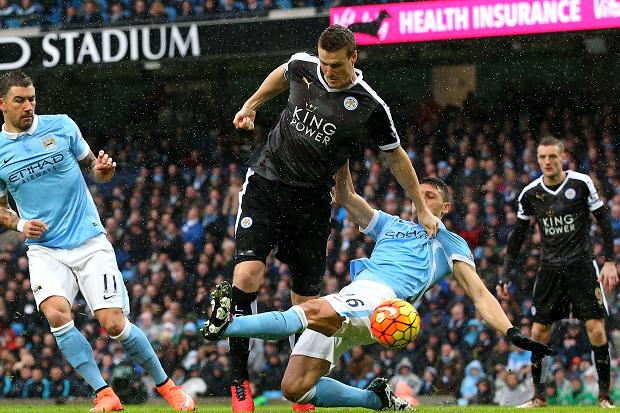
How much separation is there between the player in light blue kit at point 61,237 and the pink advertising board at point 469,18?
12023 millimetres

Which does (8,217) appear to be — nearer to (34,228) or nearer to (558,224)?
(34,228)

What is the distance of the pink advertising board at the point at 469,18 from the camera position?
19.0m

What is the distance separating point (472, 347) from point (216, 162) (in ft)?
29.5

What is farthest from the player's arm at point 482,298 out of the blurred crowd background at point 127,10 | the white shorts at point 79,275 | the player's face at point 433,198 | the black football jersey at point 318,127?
the blurred crowd background at point 127,10

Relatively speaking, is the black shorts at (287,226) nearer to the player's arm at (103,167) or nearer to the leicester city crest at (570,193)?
the player's arm at (103,167)

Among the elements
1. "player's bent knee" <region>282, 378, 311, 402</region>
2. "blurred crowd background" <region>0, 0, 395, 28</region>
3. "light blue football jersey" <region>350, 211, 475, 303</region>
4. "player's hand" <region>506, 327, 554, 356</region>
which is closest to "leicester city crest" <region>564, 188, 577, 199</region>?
"light blue football jersey" <region>350, 211, 475, 303</region>

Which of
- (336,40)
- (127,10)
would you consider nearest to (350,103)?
(336,40)

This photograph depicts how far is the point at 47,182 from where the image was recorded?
27.7 feet

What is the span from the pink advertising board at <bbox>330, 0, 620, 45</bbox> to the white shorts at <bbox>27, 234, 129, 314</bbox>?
12.2 metres

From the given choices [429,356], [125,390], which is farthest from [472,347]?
[125,390]

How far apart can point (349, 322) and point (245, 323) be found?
0.84 metres

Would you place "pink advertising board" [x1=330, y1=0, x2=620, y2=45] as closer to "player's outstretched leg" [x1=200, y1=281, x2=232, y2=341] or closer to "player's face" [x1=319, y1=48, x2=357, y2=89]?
"player's face" [x1=319, y1=48, x2=357, y2=89]

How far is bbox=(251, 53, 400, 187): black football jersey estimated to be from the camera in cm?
809

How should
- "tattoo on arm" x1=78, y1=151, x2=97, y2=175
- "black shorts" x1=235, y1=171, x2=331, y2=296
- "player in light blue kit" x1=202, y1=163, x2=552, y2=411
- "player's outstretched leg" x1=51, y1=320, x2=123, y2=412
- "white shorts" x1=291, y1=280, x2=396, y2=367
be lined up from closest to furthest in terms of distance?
"player in light blue kit" x1=202, y1=163, x2=552, y2=411, "white shorts" x1=291, y1=280, x2=396, y2=367, "black shorts" x1=235, y1=171, x2=331, y2=296, "player's outstretched leg" x1=51, y1=320, x2=123, y2=412, "tattoo on arm" x1=78, y1=151, x2=97, y2=175
